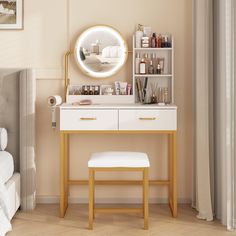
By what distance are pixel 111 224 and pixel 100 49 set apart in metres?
1.52

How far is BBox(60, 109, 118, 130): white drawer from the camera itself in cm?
384

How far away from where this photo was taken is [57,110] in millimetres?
4328

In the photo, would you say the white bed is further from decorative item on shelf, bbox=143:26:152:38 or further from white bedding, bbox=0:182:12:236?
decorative item on shelf, bbox=143:26:152:38

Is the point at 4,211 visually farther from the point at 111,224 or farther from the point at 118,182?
the point at 118,182

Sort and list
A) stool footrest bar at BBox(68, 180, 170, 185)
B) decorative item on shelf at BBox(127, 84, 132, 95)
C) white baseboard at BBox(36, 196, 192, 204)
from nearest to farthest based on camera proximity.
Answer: stool footrest bar at BBox(68, 180, 170, 185) → decorative item on shelf at BBox(127, 84, 132, 95) → white baseboard at BBox(36, 196, 192, 204)

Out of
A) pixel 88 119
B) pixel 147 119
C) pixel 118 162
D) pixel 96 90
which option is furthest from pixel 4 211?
pixel 96 90

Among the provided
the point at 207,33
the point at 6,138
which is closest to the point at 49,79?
the point at 6,138

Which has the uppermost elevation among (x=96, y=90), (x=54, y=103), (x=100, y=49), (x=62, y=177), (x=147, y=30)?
(x=147, y=30)

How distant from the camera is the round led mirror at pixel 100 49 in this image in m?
4.25

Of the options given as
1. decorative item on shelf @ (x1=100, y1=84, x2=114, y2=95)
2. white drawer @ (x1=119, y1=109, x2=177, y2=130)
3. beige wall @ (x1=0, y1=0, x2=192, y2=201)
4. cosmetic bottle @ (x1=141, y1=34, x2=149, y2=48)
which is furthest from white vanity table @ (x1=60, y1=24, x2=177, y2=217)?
cosmetic bottle @ (x1=141, y1=34, x2=149, y2=48)

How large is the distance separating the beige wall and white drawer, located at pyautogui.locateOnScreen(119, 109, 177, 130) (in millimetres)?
509

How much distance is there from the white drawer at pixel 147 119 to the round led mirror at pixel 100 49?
0.58 metres

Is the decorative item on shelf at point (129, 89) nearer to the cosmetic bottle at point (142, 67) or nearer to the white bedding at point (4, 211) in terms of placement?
the cosmetic bottle at point (142, 67)

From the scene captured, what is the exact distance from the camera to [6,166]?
12.0ft
